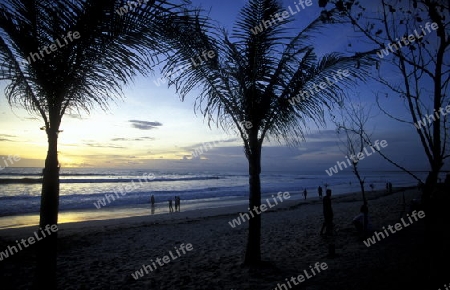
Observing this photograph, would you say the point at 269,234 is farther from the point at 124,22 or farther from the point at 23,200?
the point at 23,200

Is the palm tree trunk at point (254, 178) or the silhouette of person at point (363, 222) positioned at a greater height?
the palm tree trunk at point (254, 178)

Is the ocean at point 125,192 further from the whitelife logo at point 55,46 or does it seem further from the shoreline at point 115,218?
the whitelife logo at point 55,46

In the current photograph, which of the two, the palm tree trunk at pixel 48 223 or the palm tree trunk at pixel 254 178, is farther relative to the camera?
the palm tree trunk at pixel 254 178

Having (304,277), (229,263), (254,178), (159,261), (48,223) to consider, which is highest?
(254,178)

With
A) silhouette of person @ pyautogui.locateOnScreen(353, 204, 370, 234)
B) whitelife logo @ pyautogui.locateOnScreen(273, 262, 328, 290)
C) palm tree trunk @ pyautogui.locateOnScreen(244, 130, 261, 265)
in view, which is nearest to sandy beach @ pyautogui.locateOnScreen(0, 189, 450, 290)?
whitelife logo @ pyautogui.locateOnScreen(273, 262, 328, 290)

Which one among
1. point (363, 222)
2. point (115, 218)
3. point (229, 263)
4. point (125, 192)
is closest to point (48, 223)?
point (229, 263)

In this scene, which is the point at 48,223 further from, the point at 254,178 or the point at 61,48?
the point at 254,178

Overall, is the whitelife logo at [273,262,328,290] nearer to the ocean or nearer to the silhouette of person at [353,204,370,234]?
the silhouette of person at [353,204,370,234]

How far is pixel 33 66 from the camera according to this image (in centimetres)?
315

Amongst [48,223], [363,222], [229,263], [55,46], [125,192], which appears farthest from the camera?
[125,192]

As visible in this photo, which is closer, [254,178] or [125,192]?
[254,178]

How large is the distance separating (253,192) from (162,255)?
4.86m

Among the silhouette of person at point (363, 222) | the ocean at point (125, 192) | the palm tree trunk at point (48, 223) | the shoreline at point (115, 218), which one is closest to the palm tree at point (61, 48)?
the palm tree trunk at point (48, 223)

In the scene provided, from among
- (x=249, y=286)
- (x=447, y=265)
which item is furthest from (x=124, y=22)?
(x=447, y=265)
